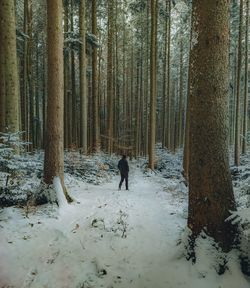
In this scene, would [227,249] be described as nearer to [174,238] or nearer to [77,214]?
[174,238]

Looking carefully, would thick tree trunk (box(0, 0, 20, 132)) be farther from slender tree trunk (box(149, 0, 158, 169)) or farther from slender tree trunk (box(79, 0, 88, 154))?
slender tree trunk (box(149, 0, 158, 169))

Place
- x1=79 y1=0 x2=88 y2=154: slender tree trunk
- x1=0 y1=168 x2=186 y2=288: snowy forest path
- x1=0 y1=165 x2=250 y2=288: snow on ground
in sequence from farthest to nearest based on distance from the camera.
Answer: x1=79 y1=0 x2=88 y2=154: slender tree trunk
x1=0 y1=168 x2=186 y2=288: snowy forest path
x1=0 y1=165 x2=250 y2=288: snow on ground

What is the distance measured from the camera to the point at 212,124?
5570 mm

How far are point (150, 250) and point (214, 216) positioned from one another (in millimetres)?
1568

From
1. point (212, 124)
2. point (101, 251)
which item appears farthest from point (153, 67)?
point (101, 251)

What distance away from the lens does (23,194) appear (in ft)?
27.5

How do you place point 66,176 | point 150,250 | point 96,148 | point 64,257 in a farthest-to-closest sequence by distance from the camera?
point 96,148 → point 66,176 → point 150,250 → point 64,257

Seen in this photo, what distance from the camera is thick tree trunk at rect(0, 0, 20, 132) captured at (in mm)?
9102

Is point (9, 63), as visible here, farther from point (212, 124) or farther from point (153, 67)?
point (153, 67)

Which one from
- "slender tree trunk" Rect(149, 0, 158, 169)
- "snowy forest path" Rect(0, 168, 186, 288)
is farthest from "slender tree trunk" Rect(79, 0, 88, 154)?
"snowy forest path" Rect(0, 168, 186, 288)

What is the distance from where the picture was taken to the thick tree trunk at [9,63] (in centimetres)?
910

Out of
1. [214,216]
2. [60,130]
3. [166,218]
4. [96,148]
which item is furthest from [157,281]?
[96,148]

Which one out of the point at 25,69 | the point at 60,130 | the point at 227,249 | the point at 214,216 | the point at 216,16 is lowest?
the point at 227,249

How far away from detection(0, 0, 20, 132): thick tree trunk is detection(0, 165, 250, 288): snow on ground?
108 inches
